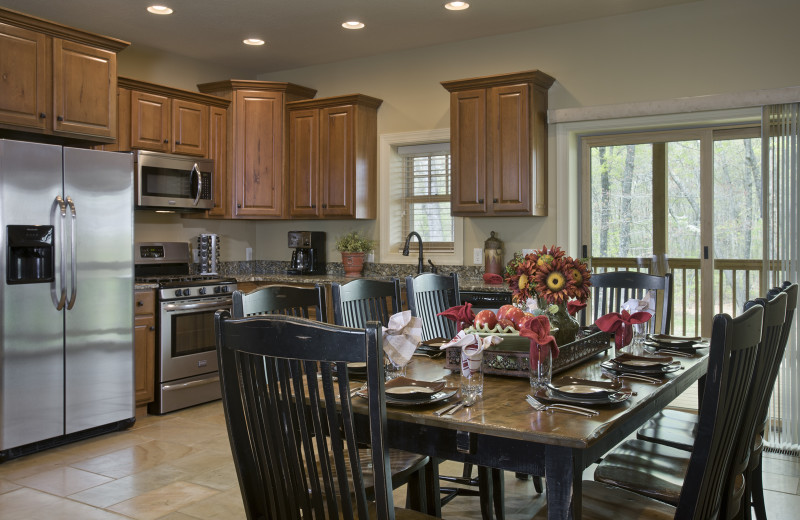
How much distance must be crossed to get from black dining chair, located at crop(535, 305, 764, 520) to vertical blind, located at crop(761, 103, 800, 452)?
2.48 metres

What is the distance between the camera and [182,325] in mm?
4816

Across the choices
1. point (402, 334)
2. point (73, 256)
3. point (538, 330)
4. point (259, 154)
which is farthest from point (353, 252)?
point (538, 330)

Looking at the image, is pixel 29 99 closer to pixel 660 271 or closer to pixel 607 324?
pixel 607 324

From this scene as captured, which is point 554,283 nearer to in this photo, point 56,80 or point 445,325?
point 445,325

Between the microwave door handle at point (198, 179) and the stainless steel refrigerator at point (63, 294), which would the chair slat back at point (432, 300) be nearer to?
the stainless steel refrigerator at point (63, 294)

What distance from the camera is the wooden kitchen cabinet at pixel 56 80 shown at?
389 cm

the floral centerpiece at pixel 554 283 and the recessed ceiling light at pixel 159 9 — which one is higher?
the recessed ceiling light at pixel 159 9

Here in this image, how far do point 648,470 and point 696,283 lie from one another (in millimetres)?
2768

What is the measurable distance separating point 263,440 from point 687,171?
394 cm

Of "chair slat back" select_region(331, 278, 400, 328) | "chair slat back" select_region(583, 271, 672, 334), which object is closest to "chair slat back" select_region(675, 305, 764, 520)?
"chair slat back" select_region(331, 278, 400, 328)

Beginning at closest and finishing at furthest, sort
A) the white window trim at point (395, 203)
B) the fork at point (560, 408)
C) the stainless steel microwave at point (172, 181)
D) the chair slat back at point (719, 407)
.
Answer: the chair slat back at point (719, 407) → the fork at point (560, 408) → the stainless steel microwave at point (172, 181) → the white window trim at point (395, 203)

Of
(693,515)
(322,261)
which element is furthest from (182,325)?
(693,515)

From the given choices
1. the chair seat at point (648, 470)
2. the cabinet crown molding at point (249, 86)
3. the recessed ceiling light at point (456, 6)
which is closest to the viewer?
the chair seat at point (648, 470)

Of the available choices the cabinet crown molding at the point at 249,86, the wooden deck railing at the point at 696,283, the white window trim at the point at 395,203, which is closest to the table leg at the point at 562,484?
the wooden deck railing at the point at 696,283
